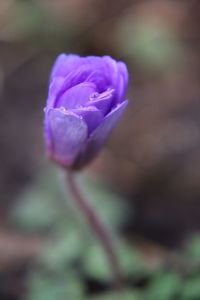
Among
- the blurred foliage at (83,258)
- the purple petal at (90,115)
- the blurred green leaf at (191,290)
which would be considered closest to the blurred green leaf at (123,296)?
the blurred foliage at (83,258)

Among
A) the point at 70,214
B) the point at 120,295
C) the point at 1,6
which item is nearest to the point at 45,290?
the point at 120,295

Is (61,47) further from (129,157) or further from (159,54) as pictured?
(129,157)

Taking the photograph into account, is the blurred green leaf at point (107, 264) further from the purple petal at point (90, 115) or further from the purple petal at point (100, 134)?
the purple petal at point (90, 115)

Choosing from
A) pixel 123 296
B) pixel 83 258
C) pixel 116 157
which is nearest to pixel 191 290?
pixel 123 296

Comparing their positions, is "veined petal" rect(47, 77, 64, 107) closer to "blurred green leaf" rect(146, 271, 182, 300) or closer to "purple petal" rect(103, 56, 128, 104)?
"purple petal" rect(103, 56, 128, 104)

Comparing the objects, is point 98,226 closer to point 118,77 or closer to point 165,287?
point 165,287

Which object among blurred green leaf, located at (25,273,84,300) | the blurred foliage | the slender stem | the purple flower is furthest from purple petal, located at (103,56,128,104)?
blurred green leaf, located at (25,273,84,300)
